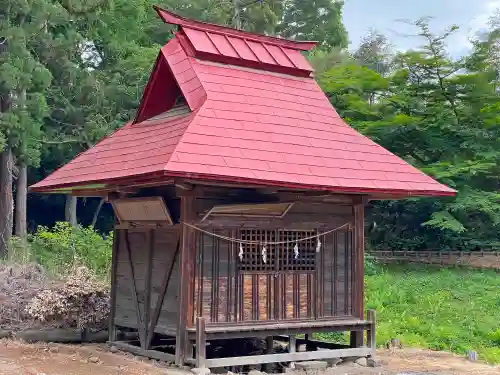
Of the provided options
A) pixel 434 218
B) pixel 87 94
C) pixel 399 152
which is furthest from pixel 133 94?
pixel 434 218

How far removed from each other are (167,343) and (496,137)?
61.0 feet

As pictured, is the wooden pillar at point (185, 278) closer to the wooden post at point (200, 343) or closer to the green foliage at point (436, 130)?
the wooden post at point (200, 343)

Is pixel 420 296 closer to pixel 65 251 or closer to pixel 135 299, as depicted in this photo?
pixel 135 299

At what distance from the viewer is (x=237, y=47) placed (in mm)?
12375

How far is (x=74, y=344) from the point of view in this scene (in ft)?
41.5

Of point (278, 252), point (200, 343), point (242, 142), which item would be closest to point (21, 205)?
point (278, 252)

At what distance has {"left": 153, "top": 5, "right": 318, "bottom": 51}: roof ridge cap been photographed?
1177 centimetres

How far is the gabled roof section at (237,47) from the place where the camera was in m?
11.9

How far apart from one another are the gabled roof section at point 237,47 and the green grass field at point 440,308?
21.2 feet

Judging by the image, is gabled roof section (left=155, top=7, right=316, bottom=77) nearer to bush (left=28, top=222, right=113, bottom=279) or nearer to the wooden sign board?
the wooden sign board

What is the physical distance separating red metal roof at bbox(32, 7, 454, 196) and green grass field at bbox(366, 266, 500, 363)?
509 cm

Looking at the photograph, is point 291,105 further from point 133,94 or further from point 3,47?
point 133,94

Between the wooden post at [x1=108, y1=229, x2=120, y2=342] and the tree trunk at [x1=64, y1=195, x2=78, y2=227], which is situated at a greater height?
the tree trunk at [x1=64, y1=195, x2=78, y2=227]

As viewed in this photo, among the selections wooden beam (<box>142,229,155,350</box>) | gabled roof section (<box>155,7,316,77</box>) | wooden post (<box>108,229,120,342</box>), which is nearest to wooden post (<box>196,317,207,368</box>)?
wooden beam (<box>142,229,155,350</box>)
